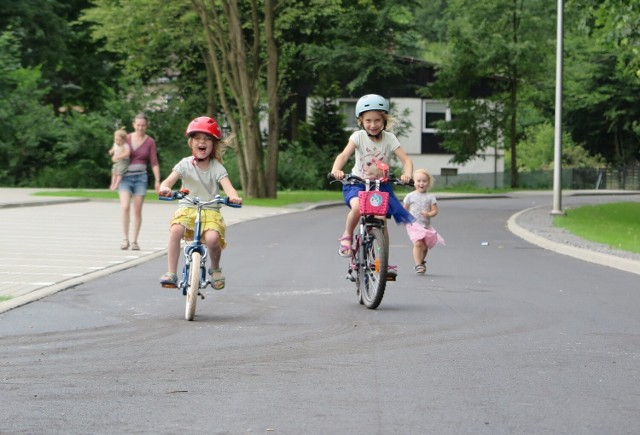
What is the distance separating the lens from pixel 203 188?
10.5 meters

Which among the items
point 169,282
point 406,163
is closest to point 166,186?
point 169,282

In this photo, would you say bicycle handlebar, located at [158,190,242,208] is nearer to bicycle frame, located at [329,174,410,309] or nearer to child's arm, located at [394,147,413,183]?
bicycle frame, located at [329,174,410,309]

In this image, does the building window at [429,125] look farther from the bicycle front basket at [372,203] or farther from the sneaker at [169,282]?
the sneaker at [169,282]

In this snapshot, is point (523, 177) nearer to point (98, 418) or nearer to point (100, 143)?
point (100, 143)

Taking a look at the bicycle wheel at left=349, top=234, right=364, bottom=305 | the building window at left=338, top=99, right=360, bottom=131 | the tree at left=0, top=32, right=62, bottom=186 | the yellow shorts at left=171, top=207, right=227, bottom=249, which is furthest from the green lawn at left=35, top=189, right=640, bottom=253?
the building window at left=338, top=99, right=360, bottom=131

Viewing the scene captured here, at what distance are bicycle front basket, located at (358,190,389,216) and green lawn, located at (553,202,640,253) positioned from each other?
27.0 ft

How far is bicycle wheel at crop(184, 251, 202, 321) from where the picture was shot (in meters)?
9.95

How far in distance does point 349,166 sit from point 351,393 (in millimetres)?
47257

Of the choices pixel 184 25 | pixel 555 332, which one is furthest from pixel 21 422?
pixel 184 25

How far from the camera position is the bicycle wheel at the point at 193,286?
995 centimetres

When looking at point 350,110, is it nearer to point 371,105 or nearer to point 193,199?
point 371,105

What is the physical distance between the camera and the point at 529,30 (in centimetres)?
6078

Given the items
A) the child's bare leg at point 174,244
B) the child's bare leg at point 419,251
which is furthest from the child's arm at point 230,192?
the child's bare leg at point 419,251

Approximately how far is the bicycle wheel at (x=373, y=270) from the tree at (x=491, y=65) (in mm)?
49828
